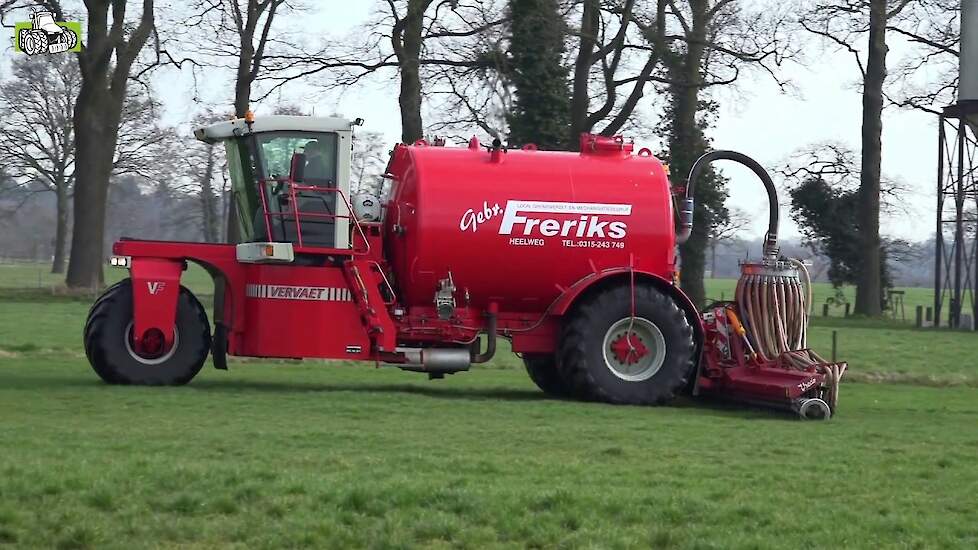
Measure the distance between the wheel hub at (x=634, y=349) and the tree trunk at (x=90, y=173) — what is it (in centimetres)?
2844

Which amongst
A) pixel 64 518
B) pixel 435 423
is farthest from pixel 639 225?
pixel 64 518

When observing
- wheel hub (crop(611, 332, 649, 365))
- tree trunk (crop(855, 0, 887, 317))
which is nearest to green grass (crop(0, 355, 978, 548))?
wheel hub (crop(611, 332, 649, 365))

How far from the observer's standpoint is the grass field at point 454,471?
8.29 meters

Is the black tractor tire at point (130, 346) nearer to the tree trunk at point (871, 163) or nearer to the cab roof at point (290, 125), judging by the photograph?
the cab roof at point (290, 125)

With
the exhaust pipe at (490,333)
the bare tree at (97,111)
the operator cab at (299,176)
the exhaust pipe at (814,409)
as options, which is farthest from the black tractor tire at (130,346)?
the bare tree at (97,111)

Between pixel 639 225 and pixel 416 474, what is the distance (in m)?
7.28

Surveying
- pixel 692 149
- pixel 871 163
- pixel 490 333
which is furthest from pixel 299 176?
pixel 871 163

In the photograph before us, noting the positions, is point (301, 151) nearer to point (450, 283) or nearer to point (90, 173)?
point (450, 283)

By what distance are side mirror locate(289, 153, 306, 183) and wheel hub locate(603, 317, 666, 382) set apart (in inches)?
156

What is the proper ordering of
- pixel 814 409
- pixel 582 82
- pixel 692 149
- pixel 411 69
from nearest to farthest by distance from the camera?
pixel 814 409 < pixel 411 69 < pixel 582 82 < pixel 692 149

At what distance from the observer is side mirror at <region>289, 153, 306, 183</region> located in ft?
52.5

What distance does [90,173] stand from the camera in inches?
1623

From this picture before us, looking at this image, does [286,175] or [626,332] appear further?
[626,332]

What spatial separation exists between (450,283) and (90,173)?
2777 cm
